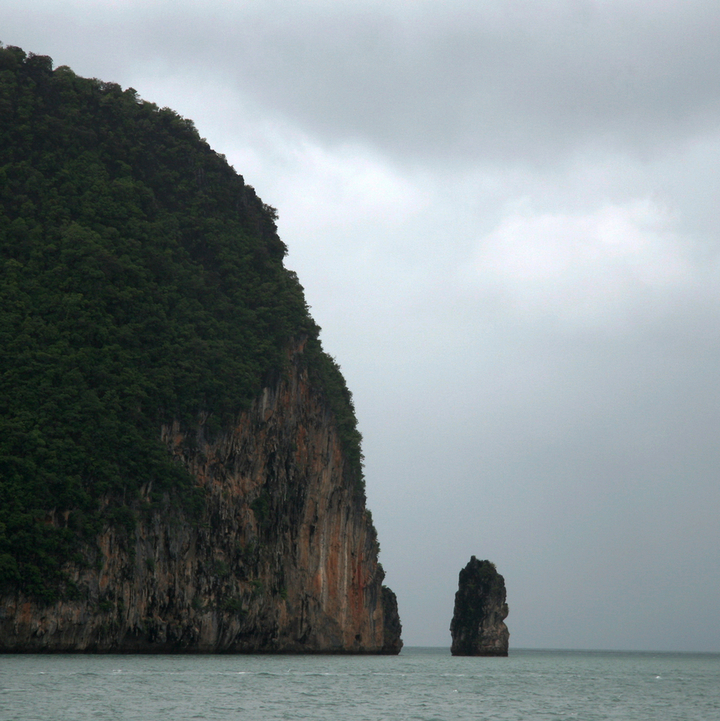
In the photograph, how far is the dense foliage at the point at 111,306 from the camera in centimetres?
5141

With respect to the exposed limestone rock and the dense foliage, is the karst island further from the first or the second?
the exposed limestone rock

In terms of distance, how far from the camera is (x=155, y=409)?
58.5 m

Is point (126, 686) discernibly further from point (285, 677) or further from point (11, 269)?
point (11, 269)

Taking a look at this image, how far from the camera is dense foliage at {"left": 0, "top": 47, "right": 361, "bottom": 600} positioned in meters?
51.4

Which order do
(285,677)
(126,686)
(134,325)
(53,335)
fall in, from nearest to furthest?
(126,686) < (285,677) < (53,335) < (134,325)

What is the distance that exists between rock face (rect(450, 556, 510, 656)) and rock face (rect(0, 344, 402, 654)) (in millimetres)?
19481

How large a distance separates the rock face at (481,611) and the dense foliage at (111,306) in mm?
26769

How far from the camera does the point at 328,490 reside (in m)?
72.8

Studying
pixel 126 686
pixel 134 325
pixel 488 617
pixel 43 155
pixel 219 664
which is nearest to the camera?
pixel 126 686

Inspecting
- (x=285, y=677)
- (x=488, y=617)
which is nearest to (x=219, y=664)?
(x=285, y=677)

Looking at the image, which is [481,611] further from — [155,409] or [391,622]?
[155,409]

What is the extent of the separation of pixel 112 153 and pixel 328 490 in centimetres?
3097

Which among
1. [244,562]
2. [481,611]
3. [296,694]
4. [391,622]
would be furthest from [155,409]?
→ [481,611]

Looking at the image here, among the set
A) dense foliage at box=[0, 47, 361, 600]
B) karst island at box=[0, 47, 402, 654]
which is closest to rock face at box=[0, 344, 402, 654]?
karst island at box=[0, 47, 402, 654]
